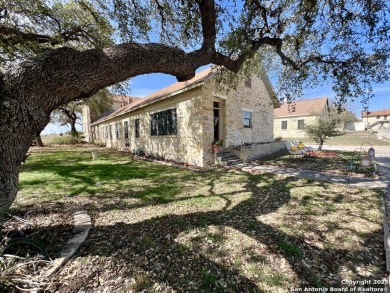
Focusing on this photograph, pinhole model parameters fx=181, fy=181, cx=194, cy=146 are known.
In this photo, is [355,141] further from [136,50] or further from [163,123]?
[136,50]

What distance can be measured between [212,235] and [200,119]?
243 inches

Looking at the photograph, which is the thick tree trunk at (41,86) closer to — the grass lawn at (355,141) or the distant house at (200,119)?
the distant house at (200,119)

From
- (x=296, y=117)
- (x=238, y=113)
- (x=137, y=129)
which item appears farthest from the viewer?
(x=296, y=117)

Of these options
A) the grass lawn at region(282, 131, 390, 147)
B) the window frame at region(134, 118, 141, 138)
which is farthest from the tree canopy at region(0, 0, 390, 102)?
the grass lawn at region(282, 131, 390, 147)

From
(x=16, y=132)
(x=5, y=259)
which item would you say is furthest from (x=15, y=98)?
(x=5, y=259)

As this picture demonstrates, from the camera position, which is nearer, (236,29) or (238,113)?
(236,29)

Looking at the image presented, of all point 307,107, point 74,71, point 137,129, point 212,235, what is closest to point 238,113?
point 137,129

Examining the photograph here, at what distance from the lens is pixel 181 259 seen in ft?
7.82

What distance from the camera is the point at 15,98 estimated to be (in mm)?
1803

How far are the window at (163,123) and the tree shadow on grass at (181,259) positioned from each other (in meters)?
7.27

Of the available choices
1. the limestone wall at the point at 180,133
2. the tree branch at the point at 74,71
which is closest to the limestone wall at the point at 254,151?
the limestone wall at the point at 180,133

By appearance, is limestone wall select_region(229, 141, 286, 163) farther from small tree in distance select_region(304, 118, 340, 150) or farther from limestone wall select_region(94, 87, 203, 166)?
small tree in distance select_region(304, 118, 340, 150)

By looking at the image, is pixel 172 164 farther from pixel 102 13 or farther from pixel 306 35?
pixel 306 35

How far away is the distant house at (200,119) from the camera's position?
8.67 metres
